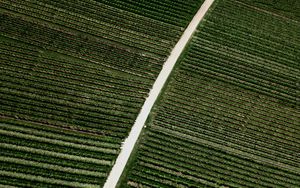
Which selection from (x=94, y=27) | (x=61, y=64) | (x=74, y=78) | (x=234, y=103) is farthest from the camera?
(x=94, y=27)

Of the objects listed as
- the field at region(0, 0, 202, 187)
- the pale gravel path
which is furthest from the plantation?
the pale gravel path

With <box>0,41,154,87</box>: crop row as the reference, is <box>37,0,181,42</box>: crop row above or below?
above

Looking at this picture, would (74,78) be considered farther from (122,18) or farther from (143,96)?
(122,18)

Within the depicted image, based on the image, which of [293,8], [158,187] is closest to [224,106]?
[158,187]

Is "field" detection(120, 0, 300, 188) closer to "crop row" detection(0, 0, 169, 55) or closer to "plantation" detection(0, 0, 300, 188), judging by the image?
"plantation" detection(0, 0, 300, 188)

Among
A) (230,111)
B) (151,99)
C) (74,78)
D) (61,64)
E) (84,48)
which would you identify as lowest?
(151,99)

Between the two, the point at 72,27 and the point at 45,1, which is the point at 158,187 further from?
the point at 45,1

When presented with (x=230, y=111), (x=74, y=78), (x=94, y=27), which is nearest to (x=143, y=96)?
(x=74, y=78)

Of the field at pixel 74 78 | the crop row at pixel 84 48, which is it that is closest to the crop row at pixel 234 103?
the crop row at pixel 84 48
